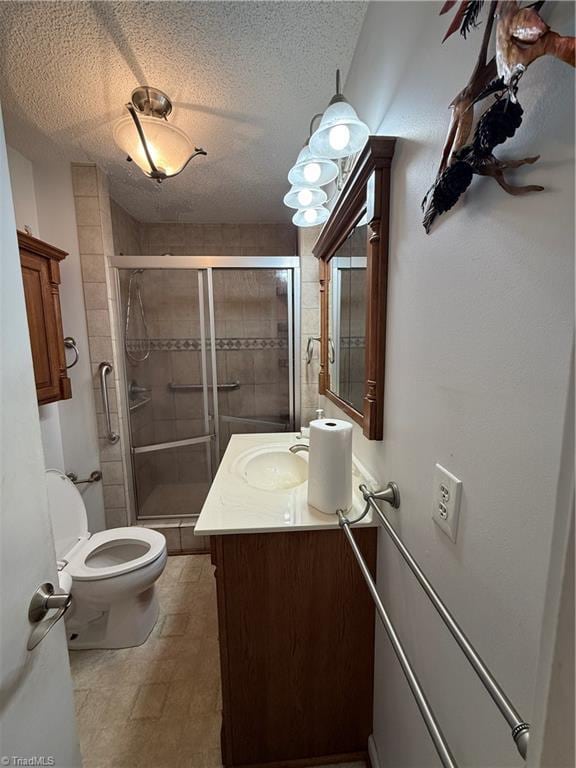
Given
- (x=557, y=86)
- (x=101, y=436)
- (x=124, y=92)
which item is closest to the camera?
(x=557, y=86)

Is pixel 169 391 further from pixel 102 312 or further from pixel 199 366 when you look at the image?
pixel 102 312

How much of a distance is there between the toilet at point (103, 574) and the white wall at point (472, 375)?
1.14 m

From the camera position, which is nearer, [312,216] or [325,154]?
[325,154]

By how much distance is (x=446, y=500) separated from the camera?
599mm

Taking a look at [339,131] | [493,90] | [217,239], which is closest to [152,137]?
[339,131]

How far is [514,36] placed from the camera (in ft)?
1.20

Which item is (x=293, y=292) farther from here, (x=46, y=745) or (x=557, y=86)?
(x=46, y=745)

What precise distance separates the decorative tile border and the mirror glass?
0.80 metres

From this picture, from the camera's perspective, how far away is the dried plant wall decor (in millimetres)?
347

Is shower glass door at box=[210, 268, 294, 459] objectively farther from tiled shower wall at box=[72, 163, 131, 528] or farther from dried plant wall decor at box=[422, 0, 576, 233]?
dried plant wall decor at box=[422, 0, 576, 233]

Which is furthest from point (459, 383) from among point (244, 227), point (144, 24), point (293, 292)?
point (244, 227)

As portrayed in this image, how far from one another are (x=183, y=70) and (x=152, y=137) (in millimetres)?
266

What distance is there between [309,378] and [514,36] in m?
1.81

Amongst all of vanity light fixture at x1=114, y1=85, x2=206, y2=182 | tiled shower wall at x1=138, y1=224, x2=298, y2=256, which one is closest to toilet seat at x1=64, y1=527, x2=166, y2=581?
vanity light fixture at x1=114, y1=85, x2=206, y2=182
